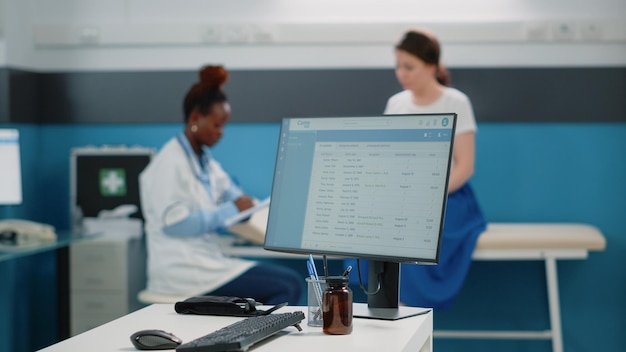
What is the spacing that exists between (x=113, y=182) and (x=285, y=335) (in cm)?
284

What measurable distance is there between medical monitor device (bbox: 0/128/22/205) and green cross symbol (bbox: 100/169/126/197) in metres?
0.40

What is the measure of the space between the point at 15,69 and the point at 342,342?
3.36 metres

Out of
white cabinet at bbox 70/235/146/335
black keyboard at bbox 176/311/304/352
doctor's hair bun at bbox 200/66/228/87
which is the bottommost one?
white cabinet at bbox 70/235/146/335

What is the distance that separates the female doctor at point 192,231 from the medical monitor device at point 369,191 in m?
1.49

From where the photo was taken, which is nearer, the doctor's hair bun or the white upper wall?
the doctor's hair bun

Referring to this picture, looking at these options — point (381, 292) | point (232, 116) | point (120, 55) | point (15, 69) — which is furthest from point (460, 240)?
point (15, 69)

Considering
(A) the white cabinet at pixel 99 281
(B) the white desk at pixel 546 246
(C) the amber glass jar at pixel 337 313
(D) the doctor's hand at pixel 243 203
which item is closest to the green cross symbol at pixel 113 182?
(A) the white cabinet at pixel 99 281

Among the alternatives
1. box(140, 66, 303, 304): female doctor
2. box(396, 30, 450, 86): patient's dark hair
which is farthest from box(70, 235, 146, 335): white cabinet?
box(396, 30, 450, 86): patient's dark hair

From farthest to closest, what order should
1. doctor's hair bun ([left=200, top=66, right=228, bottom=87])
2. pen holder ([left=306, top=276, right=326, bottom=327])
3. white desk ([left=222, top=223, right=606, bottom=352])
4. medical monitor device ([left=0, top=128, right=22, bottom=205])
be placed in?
medical monitor device ([left=0, top=128, right=22, bottom=205]), doctor's hair bun ([left=200, top=66, right=228, bottom=87]), white desk ([left=222, top=223, right=606, bottom=352]), pen holder ([left=306, top=276, right=326, bottom=327])

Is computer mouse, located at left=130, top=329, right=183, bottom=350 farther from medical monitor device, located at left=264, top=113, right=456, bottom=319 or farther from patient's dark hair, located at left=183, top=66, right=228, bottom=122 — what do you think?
patient's dark hair, located at left=183, top=66, right=228, bottom=122

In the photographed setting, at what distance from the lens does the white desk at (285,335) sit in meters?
1.68

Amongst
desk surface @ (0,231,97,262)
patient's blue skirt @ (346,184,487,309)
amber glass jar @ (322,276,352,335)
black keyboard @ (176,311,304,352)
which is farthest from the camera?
patient's blue skirt @ (346,184,487,309)

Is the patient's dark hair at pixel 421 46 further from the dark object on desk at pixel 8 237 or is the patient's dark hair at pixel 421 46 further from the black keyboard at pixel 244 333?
the black keyboard at pixel 244 333

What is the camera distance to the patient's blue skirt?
367 cm
